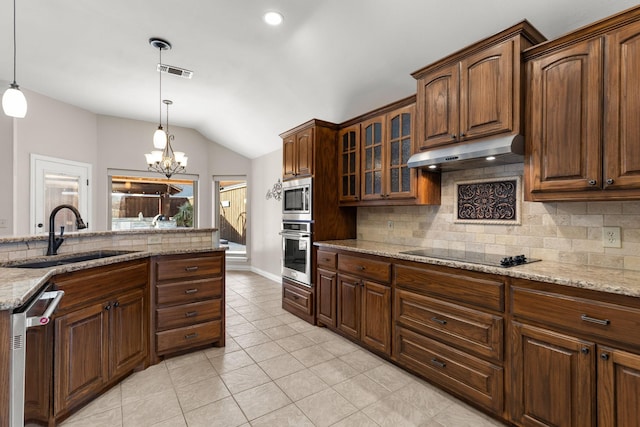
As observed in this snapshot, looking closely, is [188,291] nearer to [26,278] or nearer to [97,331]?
[97,331]

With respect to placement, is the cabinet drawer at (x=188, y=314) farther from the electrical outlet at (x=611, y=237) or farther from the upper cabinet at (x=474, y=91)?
the electrical outlet at (x=611, y=237)

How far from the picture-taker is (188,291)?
8.64 feet

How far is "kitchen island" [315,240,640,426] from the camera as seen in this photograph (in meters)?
1.39

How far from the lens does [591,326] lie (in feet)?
4.74

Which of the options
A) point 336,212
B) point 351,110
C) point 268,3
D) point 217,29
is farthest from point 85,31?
point 336,212

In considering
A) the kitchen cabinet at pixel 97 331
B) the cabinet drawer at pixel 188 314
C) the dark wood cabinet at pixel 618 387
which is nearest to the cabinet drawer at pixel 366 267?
the cabinet drawer at pixel 188 314

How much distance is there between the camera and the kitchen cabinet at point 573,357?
135 centimetres

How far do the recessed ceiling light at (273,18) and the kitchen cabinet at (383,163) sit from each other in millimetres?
1215

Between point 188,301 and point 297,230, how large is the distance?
1465mm

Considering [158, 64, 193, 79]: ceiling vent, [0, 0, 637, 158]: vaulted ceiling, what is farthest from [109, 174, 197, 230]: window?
[158, 64, 193, 79]: ceiling vent

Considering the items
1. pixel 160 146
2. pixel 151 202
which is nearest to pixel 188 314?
pixel 160 146

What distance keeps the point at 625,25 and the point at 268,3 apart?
2.25 metres

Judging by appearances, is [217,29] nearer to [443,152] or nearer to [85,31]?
[85,31]

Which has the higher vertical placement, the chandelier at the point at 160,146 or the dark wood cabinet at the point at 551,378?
the chandelier at the point at 160,146
